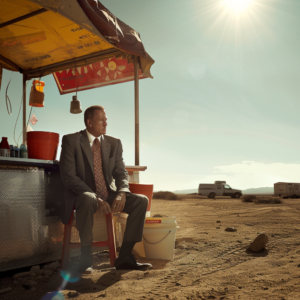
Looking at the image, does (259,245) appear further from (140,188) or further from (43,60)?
(43,60)

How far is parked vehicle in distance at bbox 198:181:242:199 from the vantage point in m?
26.2

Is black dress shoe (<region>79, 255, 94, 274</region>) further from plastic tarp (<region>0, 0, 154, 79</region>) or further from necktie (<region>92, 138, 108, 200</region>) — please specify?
plastic tarp (<region>0, 0, 154, 79</region>)

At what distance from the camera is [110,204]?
360 cm

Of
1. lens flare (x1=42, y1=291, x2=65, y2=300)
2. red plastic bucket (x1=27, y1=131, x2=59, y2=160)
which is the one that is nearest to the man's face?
red plastic bucket (x1=27, y1=131, x2=59, y2=160)

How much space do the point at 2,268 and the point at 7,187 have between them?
83cm

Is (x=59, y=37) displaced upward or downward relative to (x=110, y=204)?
upward

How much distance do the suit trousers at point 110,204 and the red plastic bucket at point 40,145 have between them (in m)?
0.79

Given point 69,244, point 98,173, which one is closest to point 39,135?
point 98,173

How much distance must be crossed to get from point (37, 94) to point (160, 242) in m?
4.10

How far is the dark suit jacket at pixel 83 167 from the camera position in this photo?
3.46m

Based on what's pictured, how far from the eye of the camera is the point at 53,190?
3.84 meters

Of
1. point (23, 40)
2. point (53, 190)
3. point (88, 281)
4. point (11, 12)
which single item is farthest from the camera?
point (23, 40)

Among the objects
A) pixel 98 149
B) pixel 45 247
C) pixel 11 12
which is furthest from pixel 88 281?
pixel 11 12

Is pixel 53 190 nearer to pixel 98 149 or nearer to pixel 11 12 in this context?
pixel 98 149
